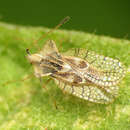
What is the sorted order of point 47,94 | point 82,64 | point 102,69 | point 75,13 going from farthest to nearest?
point 75,13, point 47,94, point 82,64, point 102,69

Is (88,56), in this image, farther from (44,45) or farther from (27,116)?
(27,116)

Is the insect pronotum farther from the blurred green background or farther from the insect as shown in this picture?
the blurred green background

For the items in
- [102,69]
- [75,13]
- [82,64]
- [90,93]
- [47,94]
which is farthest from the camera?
[75,13]

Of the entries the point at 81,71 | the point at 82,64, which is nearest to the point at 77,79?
the point at 81,71

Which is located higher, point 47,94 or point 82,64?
point 82,64

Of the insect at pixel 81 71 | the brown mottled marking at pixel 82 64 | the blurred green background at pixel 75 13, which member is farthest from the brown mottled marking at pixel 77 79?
the blurred green background at pixel 75 13

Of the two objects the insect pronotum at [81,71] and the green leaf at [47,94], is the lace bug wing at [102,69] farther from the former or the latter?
the green leaf at [47,94]

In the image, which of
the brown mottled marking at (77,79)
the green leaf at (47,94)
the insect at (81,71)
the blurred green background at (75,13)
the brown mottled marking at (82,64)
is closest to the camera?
the green leaf at (47,94)

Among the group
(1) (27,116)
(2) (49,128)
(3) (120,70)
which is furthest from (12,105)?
(3) (120,70)

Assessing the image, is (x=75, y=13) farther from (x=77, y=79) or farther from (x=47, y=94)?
(x=47, y=94)
